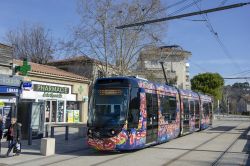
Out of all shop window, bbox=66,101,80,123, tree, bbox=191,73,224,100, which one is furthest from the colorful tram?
tree, bbox=191,73,224,100

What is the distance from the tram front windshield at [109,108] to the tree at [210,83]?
53.8 metres

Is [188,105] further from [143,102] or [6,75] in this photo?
[6,75]

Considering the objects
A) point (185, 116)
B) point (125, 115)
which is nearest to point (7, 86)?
point (185, 116)

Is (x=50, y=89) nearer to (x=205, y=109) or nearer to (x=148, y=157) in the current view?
(x=205, y=109)

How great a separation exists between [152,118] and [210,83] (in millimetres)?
52483

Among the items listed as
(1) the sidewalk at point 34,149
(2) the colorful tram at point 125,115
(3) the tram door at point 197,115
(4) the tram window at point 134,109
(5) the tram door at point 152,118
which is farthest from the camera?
(3) the tram door at point 197,115

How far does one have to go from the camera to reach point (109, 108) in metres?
15.6

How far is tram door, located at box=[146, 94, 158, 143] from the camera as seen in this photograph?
1708cm

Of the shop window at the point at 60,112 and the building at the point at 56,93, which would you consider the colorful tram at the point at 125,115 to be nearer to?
the building at the point at 56,93

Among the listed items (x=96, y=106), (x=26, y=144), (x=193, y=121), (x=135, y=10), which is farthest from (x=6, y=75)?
(x=135, y=10)

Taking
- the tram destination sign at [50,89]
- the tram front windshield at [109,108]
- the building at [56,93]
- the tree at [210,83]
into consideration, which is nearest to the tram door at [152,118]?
the tram front windshield at [109,108]

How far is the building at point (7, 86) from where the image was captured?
2348 cm

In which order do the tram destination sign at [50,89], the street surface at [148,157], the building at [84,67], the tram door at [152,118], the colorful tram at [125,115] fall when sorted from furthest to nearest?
the building at [84,67] < the tram destination sign at [50,89] < the tram door at [152,118] < the colorful tram at [125,115] < the street surface at [148,157]

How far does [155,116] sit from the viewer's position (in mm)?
17891
